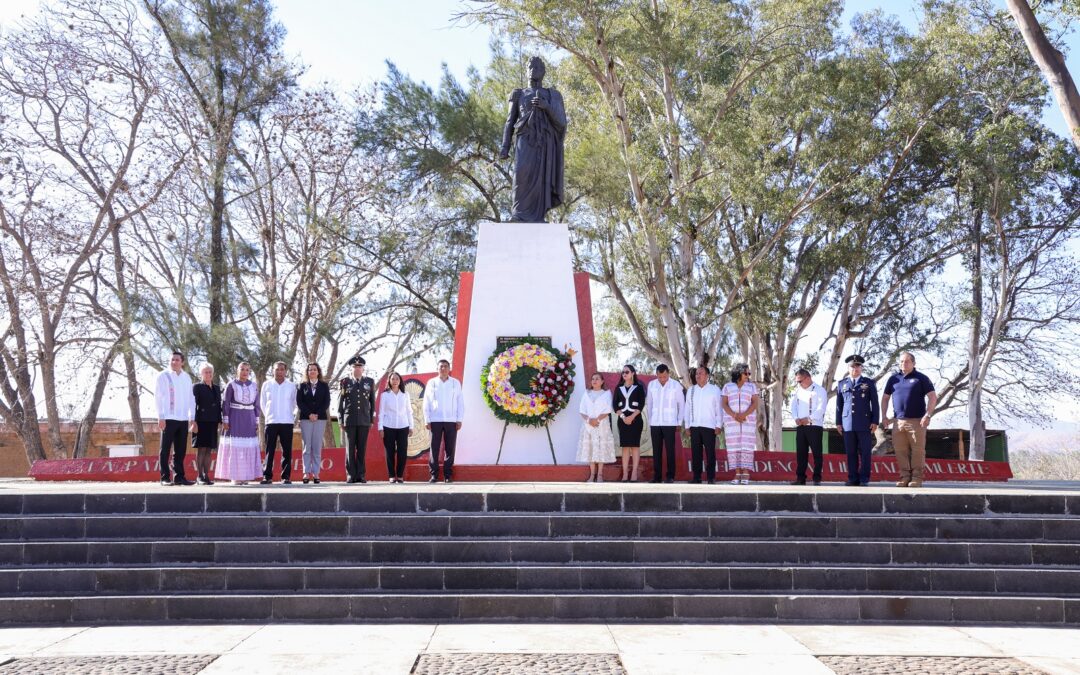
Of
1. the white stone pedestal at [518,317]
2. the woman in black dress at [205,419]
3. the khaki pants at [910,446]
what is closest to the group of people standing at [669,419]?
the white stone pedestal at [518,317]

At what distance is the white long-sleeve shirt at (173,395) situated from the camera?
9.47 meters

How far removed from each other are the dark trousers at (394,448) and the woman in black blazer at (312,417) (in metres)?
0.72

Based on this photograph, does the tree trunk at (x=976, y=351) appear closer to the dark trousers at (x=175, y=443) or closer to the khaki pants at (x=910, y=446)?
the khaki pants at (x=910, y=446)

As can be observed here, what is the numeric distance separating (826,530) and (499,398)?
4629 millimetres

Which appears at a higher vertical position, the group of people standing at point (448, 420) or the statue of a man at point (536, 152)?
the statue of a man at point (536, 152)

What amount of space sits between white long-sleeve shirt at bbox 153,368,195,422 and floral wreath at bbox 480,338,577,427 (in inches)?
128

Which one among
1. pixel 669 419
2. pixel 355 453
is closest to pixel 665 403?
pixel 669 419

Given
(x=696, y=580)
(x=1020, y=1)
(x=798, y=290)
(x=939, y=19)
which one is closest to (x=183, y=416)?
(x=696, y=580)

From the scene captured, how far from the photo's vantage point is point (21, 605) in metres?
6.00

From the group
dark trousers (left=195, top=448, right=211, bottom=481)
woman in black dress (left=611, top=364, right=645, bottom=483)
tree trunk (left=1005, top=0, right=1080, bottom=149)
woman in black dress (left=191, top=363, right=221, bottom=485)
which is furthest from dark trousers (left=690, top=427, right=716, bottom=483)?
dark trousers (left=195, top=448, right=211, bottom=481)

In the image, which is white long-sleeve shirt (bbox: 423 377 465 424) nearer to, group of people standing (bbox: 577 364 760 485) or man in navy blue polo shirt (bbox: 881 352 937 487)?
group of people standing (bbox: 577 364 760 485)

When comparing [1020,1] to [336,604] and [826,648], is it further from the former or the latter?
[336,604]

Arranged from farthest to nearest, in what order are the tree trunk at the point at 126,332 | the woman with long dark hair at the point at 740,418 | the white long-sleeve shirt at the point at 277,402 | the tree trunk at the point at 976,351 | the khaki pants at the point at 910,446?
the tree trunk at the point at 976,351
the tree trunk at the point at 126,332
the woman with long dark hair at the point at 740,418
the white long-sleeve shirt at the point at 277,402
the khaki pants at the point at 910,446

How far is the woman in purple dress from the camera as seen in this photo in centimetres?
1001
